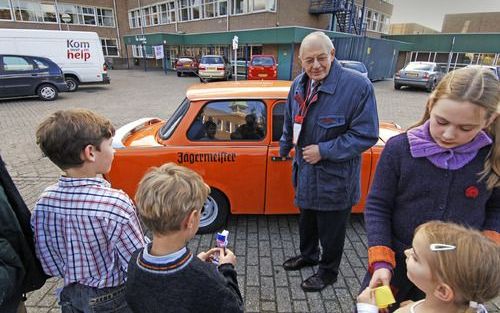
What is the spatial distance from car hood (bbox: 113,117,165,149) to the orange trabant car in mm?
23

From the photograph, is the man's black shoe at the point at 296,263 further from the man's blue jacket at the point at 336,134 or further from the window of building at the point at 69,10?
the window of building at the point at 69,10

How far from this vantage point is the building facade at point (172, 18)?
2330 centimetres

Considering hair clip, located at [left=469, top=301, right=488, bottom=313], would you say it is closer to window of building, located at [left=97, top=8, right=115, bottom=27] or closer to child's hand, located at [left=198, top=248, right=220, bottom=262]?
child's hand, located at [left=198, top=248, right=220, bottom=262]

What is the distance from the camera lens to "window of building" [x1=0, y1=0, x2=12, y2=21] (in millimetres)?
29406

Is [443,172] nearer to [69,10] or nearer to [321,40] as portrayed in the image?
[321,40]

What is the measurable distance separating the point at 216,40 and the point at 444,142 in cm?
2592

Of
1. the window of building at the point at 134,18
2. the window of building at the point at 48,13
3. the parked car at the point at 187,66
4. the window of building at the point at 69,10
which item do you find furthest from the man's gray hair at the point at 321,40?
the window of building at the point at 134,18

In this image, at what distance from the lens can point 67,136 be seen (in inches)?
54.4

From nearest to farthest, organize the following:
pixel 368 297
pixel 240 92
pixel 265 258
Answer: pixel 368 297 → pixel 265 258 → pixel 240 92

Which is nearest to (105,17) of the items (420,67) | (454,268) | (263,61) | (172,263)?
(263,61)

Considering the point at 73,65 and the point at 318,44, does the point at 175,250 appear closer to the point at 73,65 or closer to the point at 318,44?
the point at 318,44

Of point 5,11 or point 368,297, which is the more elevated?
point 5,11

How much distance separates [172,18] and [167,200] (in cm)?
3500

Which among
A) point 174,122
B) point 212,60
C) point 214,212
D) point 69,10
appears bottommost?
point 214,212
